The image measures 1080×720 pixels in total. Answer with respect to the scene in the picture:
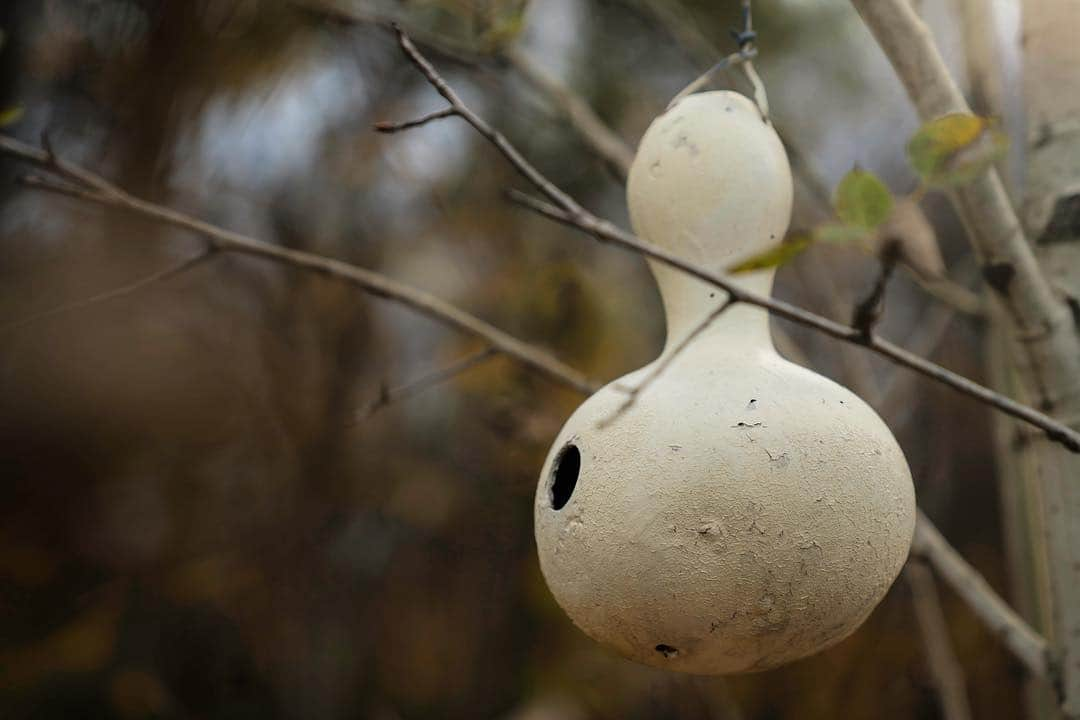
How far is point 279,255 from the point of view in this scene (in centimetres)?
67

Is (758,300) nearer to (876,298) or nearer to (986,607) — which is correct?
(876,298)

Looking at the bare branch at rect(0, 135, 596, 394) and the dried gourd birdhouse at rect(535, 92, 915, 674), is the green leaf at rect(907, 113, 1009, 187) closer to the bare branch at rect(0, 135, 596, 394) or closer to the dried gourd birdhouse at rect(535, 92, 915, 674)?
the dried gourd birdhouse at rect(535, 92, 915, 674)

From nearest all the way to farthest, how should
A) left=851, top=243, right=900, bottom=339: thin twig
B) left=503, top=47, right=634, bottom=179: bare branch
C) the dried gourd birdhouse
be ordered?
left=851, top=243, right=900, bottom=339: thin twig
the dried gourd birdhouse
left=503, top=47, right=634, bottom=179: bare branch

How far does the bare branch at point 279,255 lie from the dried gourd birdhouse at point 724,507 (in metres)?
0.26

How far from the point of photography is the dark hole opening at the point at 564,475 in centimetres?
48

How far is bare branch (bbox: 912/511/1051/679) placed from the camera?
26.1 inches

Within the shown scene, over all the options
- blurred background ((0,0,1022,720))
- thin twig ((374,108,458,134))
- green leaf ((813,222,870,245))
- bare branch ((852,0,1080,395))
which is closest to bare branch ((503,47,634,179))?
blurred background ((0,0,1022,720))

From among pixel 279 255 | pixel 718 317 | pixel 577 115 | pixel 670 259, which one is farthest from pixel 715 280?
pixel 577 115

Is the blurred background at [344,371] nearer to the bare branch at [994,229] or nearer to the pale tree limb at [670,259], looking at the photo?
the bare branch at [994,229]

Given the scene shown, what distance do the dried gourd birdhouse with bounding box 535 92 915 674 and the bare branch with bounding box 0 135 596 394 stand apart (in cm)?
26

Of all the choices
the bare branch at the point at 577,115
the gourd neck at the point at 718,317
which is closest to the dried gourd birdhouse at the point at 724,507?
the gourd neck at the point at 718,317

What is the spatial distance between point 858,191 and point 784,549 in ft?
0.53

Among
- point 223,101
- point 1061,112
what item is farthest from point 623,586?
point 223,101

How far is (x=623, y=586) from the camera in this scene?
42 centimetres
